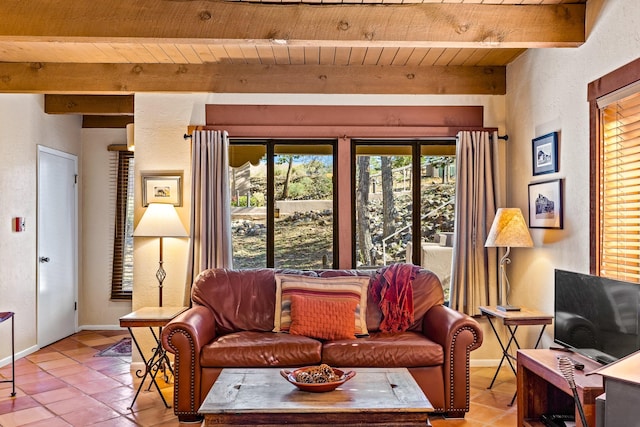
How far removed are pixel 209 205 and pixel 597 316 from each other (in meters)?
2.98

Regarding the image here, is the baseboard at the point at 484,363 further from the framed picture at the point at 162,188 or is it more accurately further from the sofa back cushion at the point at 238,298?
the framed picture at the point at 162,188

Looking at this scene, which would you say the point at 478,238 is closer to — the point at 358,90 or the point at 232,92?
the point at 358,90

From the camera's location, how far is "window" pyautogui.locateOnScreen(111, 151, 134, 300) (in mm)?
6074

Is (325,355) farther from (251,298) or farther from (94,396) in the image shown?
(94,396)

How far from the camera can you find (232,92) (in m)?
4.55

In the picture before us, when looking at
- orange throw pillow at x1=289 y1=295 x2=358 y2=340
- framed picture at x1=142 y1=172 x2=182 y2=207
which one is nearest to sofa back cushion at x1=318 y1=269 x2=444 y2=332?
orange throw pillow at x1=289 y1=295 x2=358 y2=340

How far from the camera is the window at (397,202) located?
183 inches

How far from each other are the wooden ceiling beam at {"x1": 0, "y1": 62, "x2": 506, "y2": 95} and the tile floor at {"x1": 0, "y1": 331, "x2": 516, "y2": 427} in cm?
241

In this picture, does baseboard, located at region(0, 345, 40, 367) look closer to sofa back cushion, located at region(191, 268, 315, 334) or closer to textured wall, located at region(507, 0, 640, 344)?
sofa back cushion, located at region(191, 268, 315, 334)

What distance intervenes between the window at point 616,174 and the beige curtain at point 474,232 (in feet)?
4.18

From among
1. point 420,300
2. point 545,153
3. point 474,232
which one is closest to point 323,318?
point 420,300

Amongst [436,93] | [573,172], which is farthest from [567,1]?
[436,93]

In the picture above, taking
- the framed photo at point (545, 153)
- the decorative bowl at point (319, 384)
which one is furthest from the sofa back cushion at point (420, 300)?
the decorative bowl at point (319, 384)

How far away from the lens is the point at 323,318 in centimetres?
359
